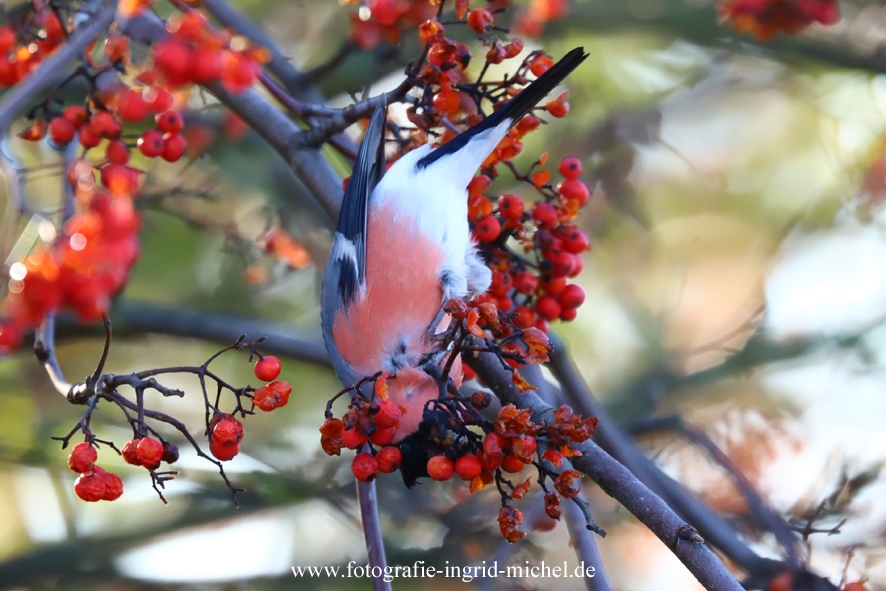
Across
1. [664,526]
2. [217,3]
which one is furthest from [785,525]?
[217,3]

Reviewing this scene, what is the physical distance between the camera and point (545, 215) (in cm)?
227

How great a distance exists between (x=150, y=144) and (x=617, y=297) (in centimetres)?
296

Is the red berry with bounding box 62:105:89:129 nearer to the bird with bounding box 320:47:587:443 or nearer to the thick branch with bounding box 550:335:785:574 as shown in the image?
the bird with bounding box 320:47:587:443

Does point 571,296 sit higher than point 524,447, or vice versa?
point 571,296

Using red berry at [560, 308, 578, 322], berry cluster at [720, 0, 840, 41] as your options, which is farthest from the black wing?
berry cluster at [720, 0, 840, 41]

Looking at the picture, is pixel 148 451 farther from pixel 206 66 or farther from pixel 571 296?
pixel 571 296

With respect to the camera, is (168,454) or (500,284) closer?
(168,454)

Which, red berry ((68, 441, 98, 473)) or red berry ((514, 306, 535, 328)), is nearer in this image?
red berry ((68, 441, 98, 473))

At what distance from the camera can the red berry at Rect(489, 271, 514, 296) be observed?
89.3 inches

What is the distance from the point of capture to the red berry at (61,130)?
2.20 metres

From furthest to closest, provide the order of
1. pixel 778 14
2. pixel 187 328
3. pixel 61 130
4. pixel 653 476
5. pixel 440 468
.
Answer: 1. pixel 778 14
2. pixel 187 328
3. pixel 653 476
4. pixel 61 130
5. pixel 440 468

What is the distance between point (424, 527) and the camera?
3459 mm

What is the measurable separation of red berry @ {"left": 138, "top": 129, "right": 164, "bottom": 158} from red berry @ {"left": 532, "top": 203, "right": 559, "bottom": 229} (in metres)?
1.09

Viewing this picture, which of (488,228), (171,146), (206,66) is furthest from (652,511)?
(171,146)
